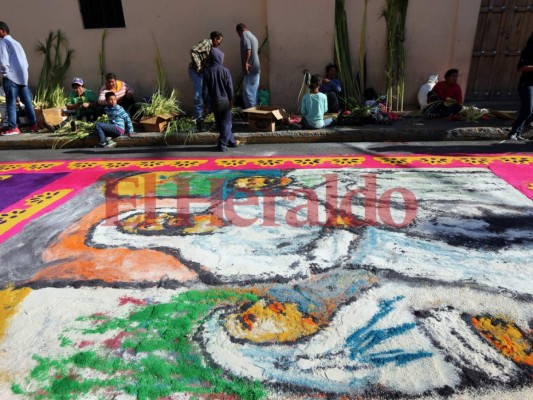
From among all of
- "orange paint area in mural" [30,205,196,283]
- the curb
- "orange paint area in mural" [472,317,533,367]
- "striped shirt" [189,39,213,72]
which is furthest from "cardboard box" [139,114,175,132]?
"orange paint area in mural" [472,317,533,367]

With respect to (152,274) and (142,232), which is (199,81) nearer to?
(142,232)

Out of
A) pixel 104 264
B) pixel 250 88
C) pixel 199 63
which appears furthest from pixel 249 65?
pixel 104 264

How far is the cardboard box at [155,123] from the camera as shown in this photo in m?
6.49

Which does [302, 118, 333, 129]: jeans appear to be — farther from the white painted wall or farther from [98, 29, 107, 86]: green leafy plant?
[98, 29, 107, 86]: green leafy plant

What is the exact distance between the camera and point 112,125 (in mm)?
6246

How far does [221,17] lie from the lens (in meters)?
7.25

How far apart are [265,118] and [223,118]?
84cm

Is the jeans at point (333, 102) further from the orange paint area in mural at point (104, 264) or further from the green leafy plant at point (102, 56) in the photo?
the orange paint area in mural at point (104, 264)

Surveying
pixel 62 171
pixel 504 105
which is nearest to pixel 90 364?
pixel 62 171

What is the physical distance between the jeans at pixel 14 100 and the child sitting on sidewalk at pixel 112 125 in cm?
166

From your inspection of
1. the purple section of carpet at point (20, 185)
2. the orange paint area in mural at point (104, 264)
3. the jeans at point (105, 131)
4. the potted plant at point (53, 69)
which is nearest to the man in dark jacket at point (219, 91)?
the jeans at point (105, 131)

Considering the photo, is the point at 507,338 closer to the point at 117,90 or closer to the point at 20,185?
the point at 20,185

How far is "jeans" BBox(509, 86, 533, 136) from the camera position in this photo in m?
5.25

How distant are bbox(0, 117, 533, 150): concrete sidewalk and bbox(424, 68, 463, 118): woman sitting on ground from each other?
0.18m
